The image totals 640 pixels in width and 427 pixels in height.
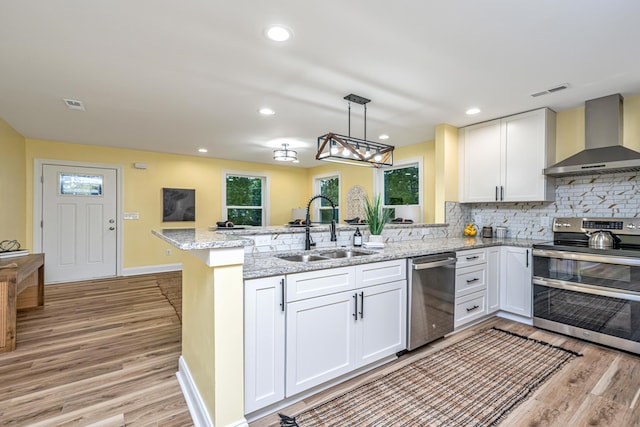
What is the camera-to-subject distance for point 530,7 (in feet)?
5.52

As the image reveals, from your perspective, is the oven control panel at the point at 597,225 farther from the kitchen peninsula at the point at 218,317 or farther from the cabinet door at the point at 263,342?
the cabinet door at the point at 263,342

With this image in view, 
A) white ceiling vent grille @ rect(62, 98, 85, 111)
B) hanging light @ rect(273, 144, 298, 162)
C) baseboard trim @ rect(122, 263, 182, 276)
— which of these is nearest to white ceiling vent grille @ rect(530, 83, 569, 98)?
hanging light @ rect(273, 144, 298, 162)

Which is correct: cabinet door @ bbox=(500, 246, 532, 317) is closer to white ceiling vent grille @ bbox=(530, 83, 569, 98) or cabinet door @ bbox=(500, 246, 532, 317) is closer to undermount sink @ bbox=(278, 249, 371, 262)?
white ceiling vent grille @ bbox=(530, 83, 569, 98)

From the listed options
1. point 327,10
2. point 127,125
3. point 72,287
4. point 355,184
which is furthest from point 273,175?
point 327,10

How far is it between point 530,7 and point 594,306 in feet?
8.32

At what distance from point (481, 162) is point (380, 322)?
2684 millimetres

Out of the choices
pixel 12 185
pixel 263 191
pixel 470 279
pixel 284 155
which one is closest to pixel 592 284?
pixel 470 279

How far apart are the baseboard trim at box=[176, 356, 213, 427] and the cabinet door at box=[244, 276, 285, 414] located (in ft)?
0.80

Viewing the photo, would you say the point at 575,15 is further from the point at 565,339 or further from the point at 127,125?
the point at 127,125

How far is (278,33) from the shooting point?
1.92 metres

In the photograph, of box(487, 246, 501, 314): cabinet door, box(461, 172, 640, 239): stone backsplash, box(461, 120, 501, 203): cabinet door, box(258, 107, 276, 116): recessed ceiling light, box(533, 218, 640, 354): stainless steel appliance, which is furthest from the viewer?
box(461, 120, 501, 203): cabinet door

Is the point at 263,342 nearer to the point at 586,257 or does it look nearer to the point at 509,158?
the point at 586,257

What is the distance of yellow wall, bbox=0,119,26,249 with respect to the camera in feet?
12.3

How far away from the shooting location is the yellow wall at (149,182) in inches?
193
